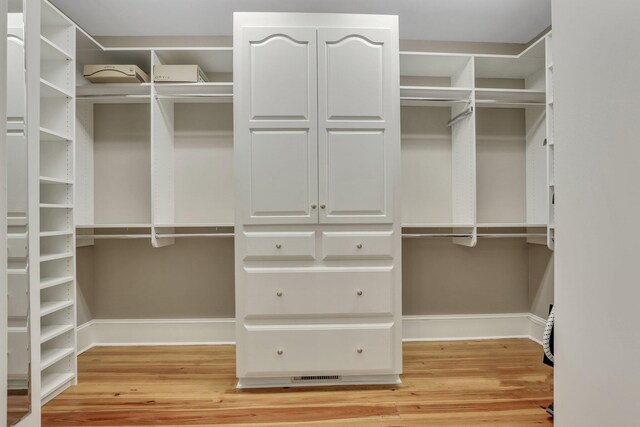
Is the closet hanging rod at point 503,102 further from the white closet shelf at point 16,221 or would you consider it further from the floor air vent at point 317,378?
the white closet shelf at point 16,221

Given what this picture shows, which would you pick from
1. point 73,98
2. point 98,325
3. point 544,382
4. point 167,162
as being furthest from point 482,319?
point 73,98

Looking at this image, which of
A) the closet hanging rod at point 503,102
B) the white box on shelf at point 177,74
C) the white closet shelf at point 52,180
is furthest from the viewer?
the closet hanging rod at point 503,102

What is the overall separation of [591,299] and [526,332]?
117 inches

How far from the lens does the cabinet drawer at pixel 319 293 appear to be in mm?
2279

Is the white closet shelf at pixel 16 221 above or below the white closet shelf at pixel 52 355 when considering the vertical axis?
above

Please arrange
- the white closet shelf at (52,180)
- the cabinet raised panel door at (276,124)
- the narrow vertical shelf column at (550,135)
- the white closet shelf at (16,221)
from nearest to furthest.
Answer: the white closet shelf at (16,221)
the white closet shelf at (52,180)
the cabinet raised panel door at (276,124)
the narrow vertical shelf column at (550,135)

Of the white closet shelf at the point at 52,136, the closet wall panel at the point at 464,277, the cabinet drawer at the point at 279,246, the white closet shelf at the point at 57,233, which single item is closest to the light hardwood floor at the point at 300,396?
the closet wall panel at the point at 464,277

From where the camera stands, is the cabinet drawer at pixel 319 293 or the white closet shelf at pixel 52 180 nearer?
the white closet shelf at pixel 52 180

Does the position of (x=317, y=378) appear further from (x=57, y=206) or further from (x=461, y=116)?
(x=461, y=116)

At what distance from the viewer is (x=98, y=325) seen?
10.2 feet

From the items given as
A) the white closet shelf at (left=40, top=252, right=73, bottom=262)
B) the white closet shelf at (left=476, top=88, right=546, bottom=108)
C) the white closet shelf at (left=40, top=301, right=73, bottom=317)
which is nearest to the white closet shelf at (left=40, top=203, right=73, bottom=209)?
the white closet shelf at (left=40, top=252, right=73, bottom=262)

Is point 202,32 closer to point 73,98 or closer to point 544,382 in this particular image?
point 73,98

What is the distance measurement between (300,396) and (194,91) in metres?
2.24

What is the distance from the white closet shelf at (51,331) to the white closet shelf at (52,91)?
1.42m
